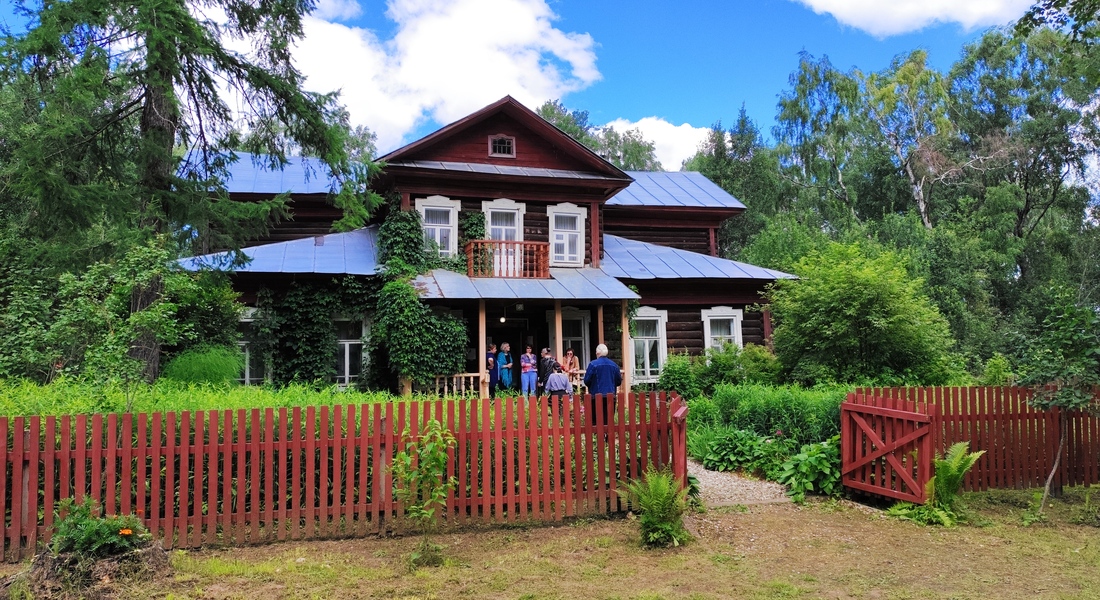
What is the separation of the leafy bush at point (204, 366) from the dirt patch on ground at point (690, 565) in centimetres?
817

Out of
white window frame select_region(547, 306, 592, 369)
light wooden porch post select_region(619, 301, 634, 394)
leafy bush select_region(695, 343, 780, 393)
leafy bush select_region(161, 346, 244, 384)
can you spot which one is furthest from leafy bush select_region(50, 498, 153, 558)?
leafy bush select_region(695, 343, 780, 393)

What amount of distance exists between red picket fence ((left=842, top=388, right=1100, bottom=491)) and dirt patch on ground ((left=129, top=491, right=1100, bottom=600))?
1225 mm

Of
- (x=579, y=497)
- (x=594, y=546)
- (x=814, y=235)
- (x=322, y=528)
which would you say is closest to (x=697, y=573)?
(x=594, y=546)

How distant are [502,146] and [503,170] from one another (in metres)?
0.89

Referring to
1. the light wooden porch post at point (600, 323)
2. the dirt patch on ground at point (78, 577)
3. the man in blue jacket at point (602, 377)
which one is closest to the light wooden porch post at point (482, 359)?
the light wooden porch post at point (600, 323)

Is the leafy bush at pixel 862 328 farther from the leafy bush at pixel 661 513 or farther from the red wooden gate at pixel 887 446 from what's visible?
the leafy bush at pixel 661 513

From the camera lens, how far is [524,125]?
60.8ft

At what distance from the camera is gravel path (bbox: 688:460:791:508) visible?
25.7 feet

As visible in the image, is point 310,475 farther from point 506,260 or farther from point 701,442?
point 506,260

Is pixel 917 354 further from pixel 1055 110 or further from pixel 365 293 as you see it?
pixel 1055 110

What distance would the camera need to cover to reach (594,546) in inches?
237

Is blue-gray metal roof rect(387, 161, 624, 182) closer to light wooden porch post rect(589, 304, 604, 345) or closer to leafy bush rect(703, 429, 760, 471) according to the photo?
light wooden porch post rect(589, 304, 604, 345)

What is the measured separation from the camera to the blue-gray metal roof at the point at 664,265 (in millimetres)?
19047

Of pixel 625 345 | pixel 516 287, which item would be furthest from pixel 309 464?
pixel 625 345
